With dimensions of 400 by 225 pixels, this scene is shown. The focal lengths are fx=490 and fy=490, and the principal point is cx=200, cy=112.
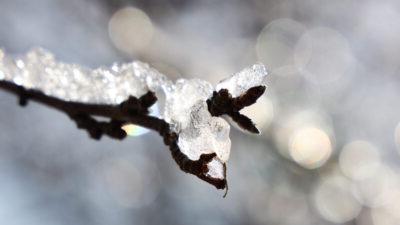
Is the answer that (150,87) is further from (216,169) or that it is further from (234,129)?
(234,129)

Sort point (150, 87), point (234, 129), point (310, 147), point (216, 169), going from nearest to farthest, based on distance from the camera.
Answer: point (216, 169), point (150, 87), point (234, 129), point (310, 147)

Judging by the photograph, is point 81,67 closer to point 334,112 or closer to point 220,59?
point 220,59

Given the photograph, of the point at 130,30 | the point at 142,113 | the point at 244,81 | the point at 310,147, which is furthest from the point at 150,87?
the point at 310,147

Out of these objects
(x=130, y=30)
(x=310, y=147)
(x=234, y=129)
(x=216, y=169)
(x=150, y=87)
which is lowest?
(x=216, y=169)

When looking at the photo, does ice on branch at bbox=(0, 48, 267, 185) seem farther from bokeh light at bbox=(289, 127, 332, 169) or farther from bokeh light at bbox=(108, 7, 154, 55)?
bokeh light at bbox=(289, 127, 332, 169)

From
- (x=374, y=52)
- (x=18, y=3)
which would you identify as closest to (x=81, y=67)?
(x=18, y=3)

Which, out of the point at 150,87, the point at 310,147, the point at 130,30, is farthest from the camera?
the point at 310,147

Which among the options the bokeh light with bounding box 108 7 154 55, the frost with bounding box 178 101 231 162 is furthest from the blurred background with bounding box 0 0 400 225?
the frost with bounding box 178 101 231 162

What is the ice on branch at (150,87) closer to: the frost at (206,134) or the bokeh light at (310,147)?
the frost at (206,134)
